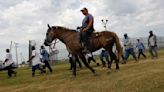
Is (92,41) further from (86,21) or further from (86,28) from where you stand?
(86,21)

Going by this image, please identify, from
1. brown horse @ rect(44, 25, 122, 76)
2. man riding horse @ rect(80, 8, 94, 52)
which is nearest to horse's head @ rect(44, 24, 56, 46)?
brown horse @ rect(44, 25, 122, 76)

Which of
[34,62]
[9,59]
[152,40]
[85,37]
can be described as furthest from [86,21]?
[152,40]

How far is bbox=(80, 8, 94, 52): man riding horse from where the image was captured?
16.3 metres

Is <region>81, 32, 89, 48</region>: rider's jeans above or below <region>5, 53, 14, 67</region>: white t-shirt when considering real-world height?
above

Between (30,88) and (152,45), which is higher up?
(152,45)

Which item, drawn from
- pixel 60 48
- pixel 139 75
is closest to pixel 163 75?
pixel 139 75

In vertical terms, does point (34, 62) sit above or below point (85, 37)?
below

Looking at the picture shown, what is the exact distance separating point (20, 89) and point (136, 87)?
5770 millimetres

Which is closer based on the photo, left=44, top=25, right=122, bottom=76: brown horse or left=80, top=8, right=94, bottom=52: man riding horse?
left=80, top=8, right=94, bottom=52: man riding horse

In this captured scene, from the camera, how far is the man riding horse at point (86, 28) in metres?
16.3

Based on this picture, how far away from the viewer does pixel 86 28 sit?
16281 millimetres

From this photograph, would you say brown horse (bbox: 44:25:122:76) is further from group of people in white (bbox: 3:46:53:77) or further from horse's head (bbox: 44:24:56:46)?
group of people in white (bbox: 3:46:53:77)

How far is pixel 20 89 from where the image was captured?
16141 millimetres

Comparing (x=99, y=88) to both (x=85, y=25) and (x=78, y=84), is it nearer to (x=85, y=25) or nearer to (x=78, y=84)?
(x=78, y=84)
